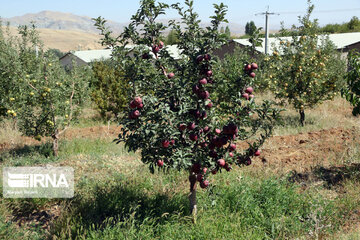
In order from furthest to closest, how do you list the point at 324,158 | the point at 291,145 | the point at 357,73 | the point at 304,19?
the point at 304,19 → the point at 291,145 → the point at 324,158 → the point at 357,73

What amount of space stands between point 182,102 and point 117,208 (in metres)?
1.92

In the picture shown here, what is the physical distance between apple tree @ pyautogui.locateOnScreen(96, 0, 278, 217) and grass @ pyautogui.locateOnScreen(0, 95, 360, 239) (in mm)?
708

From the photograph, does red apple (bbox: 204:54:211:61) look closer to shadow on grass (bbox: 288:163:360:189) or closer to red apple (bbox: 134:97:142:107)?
red apple (bbox: 134:97:142:107)

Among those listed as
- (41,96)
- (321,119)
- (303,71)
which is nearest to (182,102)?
(41,96)

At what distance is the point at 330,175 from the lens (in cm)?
626

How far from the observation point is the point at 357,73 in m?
5.91

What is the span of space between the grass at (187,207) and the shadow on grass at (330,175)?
0.7 inches

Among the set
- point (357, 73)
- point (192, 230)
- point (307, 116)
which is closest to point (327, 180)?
point (357, 73)

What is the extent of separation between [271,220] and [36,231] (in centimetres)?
328

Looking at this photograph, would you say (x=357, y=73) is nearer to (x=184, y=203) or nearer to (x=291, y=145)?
(x=291, y=145)

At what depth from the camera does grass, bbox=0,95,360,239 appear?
13.6ft

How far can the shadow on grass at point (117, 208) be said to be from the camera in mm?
4344

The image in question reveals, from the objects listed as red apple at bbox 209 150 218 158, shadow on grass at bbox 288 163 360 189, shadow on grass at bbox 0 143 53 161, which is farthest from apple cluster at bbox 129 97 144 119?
shadow on grass at bbox 0 143 53 161

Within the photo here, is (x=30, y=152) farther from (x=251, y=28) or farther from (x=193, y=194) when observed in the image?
(x=251, y=28)
